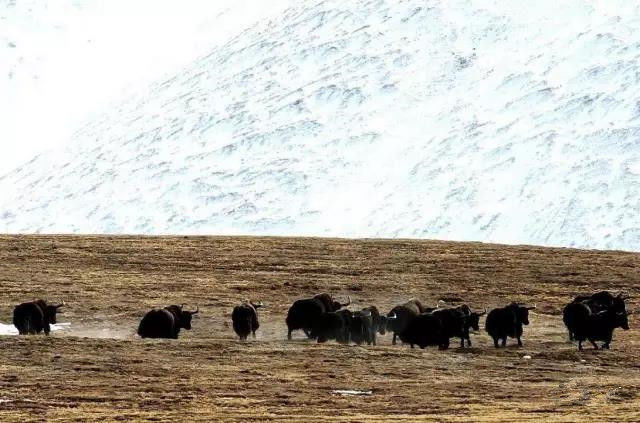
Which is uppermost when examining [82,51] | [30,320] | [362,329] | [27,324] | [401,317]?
[82,51]

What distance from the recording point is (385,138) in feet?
283

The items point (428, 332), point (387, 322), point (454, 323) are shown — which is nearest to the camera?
point (428, 332)

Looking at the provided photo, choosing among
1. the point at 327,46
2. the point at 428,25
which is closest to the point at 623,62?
the point at 428,25

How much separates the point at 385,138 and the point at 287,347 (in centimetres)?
5748

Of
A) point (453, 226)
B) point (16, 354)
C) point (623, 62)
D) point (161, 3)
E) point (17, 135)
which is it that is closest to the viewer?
point (16, 354)

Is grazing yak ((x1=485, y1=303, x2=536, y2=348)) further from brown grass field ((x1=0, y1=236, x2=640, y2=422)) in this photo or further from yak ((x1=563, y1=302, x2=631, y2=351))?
yak ((x1=563, y1=302, x2=631, y2=351))

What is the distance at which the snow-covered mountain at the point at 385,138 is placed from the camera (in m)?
76.9

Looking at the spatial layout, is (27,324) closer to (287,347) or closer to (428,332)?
(287,347)

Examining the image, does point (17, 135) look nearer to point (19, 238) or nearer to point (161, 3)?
point (161, 3)

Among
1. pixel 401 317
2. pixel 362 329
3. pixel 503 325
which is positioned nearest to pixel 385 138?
pixel 401 317

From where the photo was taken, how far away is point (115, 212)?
8375 centimetres

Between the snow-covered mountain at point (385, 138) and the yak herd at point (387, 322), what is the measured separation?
38599 mm

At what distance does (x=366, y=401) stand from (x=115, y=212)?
206 ft

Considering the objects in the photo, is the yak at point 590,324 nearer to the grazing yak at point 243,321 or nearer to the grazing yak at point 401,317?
the grazing yak at point 401,317
